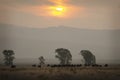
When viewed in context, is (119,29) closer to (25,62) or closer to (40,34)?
(40,34)

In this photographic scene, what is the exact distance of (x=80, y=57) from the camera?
15.2ft

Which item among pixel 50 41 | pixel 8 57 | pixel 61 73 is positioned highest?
pixel 50 41

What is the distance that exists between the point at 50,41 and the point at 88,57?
25.2 inches

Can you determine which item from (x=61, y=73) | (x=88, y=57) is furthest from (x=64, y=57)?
(x=88, y=57)

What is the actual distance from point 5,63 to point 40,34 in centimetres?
70

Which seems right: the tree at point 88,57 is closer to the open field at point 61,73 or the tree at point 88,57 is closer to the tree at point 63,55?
the open field at point 61,73

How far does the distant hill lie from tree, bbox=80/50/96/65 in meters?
0.06

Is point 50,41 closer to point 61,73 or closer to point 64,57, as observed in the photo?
point 64,57

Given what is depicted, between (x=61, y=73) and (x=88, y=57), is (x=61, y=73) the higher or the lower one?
the lower one

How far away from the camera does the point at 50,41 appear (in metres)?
4.68

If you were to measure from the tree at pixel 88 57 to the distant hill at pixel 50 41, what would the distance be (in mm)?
58

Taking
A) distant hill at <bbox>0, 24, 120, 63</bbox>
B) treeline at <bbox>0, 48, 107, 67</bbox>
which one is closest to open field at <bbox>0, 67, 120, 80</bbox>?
treeline at <bbox>0, 48, 107, 67</bbox>

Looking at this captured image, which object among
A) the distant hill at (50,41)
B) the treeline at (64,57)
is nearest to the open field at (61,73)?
the treeline at (64,57)

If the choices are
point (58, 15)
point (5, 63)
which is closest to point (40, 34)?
point (58, 15)
